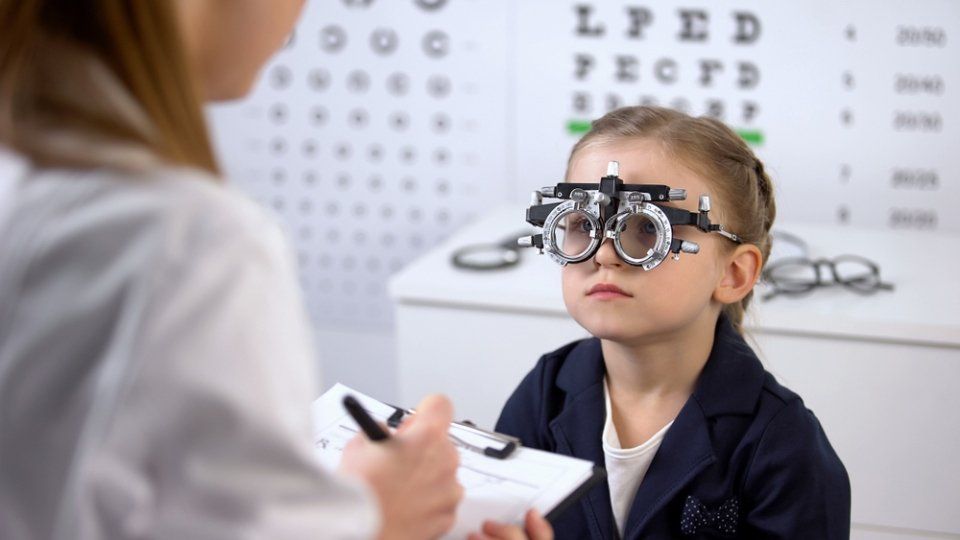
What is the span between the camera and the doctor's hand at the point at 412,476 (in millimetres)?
687

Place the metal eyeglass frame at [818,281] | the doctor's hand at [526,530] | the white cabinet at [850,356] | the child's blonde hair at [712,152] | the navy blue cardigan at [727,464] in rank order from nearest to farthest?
the doctor's hand at [526,530] < the navy blue cardigan at [727,464] < the child's blonde hair at [712,152] < the white cabinet at [850,356] < the metal eyeglass frame at [818,281]

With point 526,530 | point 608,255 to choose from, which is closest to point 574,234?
point 608,255

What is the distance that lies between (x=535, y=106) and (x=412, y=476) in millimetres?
1535

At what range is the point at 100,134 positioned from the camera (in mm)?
513

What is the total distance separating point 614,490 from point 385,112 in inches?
51.2

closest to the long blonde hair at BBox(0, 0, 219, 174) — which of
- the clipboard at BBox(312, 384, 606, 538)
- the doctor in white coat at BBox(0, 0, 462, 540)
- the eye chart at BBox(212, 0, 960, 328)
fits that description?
the doctor in white coat at BBox(0, 0, 462, 540)

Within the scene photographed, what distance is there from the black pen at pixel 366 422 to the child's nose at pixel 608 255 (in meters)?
0.42

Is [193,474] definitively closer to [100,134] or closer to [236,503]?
[236,503]

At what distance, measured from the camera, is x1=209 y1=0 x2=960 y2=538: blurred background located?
1.61 metres

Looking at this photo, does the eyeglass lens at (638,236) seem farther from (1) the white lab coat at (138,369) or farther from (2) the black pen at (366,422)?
(1) the white lab coat at (138,369)

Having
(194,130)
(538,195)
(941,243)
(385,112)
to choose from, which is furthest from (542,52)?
(194,130)

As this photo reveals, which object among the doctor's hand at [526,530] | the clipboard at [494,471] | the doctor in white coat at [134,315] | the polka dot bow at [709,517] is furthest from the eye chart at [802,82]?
the doctor in white coat at [134,315]

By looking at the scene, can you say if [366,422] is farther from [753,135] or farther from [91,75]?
[753,135]

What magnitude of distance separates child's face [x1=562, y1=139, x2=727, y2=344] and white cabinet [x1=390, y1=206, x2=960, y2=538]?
0.38 metres
